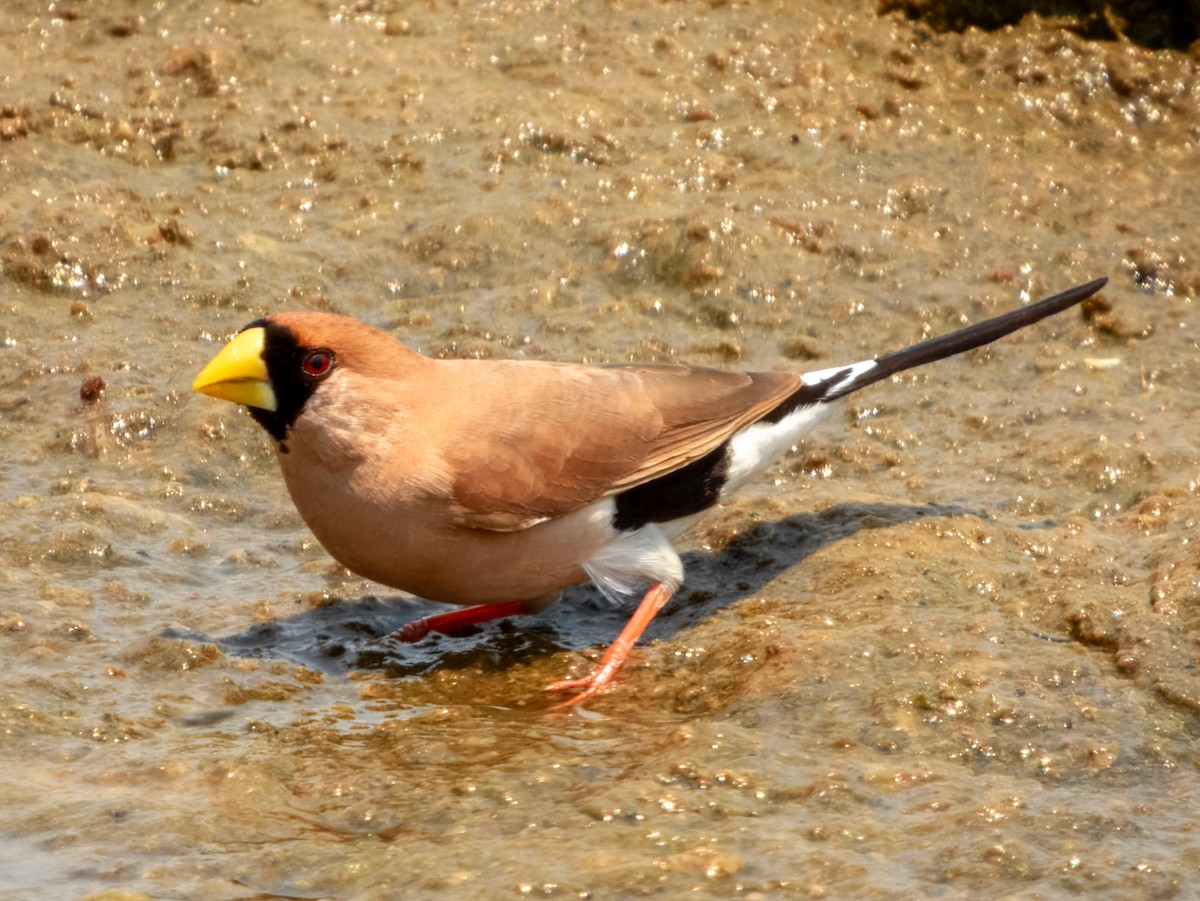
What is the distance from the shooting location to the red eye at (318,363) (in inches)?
173

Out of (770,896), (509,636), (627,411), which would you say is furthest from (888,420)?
(770,896)

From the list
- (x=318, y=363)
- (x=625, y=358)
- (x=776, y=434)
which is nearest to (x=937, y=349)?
(x=776, y=434)

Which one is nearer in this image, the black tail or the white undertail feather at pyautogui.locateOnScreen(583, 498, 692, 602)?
the white undertail feather at pyautogui.locateOnScreen(583, 498, 692, 602)

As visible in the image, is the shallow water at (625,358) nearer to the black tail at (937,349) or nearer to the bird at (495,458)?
the bird at (495,458)

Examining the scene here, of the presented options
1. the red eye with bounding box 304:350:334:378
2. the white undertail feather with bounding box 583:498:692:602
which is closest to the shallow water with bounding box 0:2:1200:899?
the white undertail feather with bounding box 583:498:692:602

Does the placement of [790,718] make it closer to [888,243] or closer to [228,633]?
[228,633]

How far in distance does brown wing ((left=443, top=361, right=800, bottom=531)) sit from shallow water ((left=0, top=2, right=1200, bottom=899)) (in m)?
0.47

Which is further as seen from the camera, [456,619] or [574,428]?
[456,619]

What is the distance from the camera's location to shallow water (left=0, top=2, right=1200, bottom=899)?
3.54 metres

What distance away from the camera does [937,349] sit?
5.46m

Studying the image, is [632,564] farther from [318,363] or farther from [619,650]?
[318,363]

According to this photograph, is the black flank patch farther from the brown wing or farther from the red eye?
the red eye

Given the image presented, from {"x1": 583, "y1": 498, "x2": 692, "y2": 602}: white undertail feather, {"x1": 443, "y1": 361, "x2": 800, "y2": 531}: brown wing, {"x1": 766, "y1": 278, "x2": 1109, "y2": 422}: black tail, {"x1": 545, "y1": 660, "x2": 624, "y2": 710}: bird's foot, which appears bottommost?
{"x1": 545, "y1": 660, "x2": 624, "y2": 710}: bird's foot

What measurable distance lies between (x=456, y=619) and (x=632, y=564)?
1.94 feet
